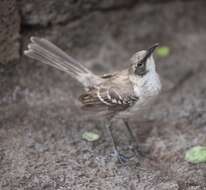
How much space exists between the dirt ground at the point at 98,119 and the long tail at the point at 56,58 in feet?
1.88

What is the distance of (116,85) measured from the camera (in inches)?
194

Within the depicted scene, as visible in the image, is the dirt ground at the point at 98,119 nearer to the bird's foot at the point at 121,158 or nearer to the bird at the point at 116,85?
the bird's foot at the point at 121,158

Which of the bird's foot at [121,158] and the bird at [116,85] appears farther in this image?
the bird's foot at [121,158]

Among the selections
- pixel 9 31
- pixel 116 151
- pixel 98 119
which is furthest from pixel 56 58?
pixel 116 151

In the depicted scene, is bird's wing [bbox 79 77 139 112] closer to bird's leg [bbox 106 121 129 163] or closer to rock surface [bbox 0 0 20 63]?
bird's leg [bbox 106 121 129 163]

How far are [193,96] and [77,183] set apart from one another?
7.35 feet

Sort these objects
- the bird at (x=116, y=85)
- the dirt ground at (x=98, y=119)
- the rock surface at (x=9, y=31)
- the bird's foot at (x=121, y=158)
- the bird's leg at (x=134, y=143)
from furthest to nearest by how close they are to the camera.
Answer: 1. the rock surface at (x=9, y=31)
2. the bird's leg at (x=134, y=143)
3. the bird's foot at (x=121, y=158)
4. the bird at (x=116, y=85)
5. the dirt ground at (x=98, y=119)

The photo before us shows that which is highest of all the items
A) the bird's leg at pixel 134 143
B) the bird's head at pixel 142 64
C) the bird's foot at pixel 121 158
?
the bird's head at pixel 142 64

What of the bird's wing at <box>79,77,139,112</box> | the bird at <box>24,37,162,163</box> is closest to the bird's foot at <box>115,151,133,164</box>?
the bird at <box>24,37,162,163</box>

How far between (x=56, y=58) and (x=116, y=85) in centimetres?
76

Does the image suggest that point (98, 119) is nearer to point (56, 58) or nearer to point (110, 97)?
point (110, 97)

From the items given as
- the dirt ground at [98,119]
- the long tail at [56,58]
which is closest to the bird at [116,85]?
the long tail at [56,58]

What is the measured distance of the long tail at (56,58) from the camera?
507 centimetres

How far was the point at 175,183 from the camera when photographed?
4.56 m
